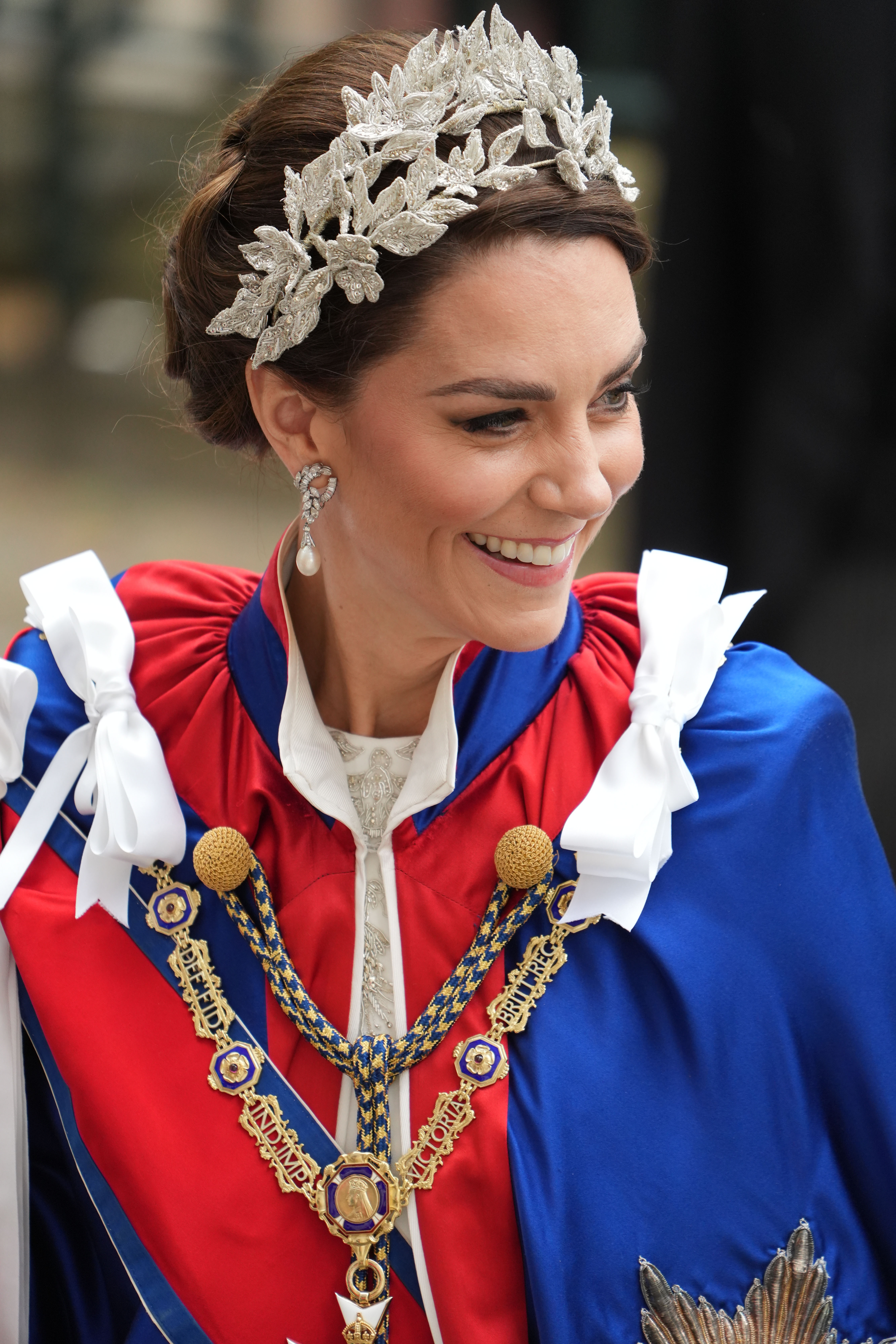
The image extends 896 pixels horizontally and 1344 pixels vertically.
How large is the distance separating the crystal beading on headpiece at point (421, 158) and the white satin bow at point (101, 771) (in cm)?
41

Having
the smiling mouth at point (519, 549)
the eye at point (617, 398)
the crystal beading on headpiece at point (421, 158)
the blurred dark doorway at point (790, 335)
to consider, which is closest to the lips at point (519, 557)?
the smiling mouth at point (519, 549)

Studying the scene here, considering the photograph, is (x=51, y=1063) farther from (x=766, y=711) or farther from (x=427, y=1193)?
(x=766, y=711)

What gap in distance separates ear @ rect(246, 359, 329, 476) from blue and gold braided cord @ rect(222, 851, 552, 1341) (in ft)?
1.35

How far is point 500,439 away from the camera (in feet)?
3.78

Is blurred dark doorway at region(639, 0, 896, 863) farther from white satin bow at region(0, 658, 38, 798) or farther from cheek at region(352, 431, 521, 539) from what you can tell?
white satin bow at region(0, 658, 38, 798)

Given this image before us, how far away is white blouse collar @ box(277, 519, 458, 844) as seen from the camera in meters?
1.32

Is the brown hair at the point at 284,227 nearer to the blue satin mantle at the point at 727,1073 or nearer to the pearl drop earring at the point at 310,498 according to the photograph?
the pearl drop earring at the point at 310,498

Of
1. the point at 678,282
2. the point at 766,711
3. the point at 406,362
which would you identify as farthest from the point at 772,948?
the point at 678,282

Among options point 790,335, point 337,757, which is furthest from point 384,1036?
point 790,335

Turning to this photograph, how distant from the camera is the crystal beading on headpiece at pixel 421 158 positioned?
1116 millimetres

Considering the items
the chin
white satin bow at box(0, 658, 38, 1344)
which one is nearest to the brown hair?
the chin

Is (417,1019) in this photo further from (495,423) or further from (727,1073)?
(495,423)

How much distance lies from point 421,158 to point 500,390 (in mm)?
188

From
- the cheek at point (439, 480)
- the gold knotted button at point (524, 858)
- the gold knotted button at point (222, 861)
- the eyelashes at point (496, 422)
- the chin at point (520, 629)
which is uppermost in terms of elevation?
the eyelashes at point (496, 422)
